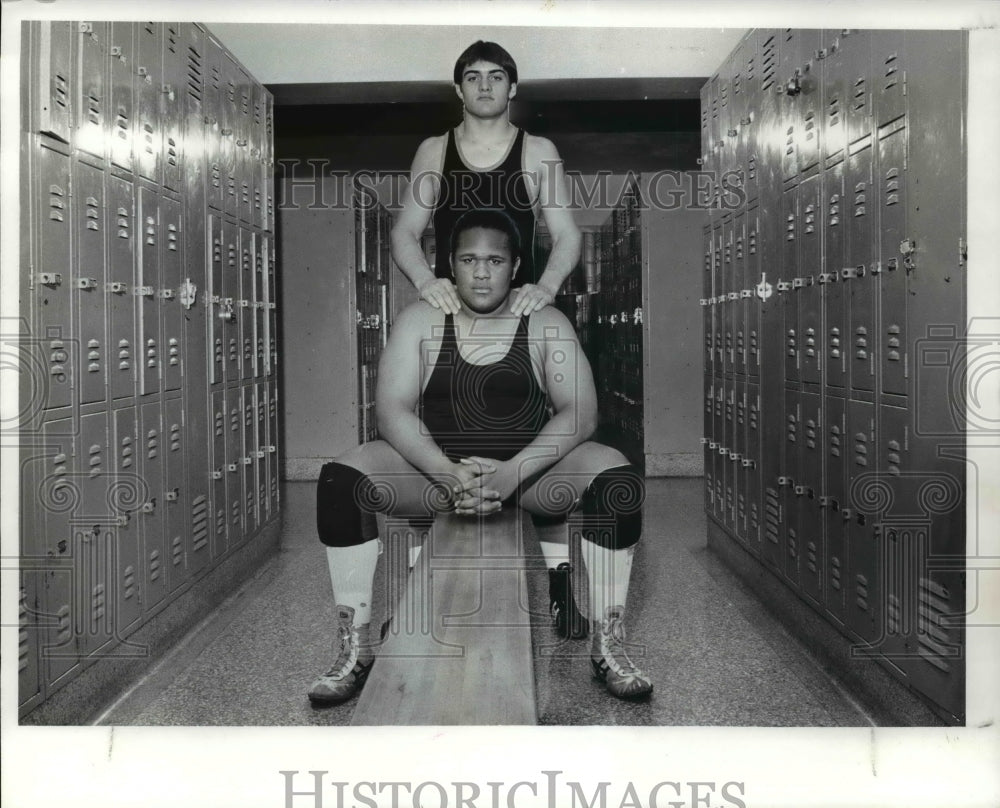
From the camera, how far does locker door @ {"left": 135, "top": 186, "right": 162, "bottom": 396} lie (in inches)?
106

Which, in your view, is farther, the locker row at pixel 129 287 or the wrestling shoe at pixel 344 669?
the wrestling shoe at pixel 344 669

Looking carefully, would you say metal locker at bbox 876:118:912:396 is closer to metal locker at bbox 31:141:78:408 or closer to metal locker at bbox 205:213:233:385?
metal locker at bbox 205:213:233:385

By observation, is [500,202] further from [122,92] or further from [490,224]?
[122,92]

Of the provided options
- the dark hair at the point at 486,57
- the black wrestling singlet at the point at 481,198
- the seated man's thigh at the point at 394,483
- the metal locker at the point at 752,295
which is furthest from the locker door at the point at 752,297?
the seated man's thigh at the point at 394,483

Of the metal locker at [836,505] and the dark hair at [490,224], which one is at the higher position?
the dark hair at [490,224]

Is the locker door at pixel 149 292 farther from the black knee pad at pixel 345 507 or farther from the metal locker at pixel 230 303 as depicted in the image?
the black knee pad at pixel 345 507

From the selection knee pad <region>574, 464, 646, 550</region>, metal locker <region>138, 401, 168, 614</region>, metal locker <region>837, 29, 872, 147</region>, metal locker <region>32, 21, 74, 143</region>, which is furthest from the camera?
metal locker <region>138, 401, 168, 614</region>

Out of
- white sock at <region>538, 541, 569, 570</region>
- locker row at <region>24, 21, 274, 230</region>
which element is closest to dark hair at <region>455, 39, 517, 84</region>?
locker row at <region>24, 21, 274, 230</region>

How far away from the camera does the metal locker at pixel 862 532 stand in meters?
2.56

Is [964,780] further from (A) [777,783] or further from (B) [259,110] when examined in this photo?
(B) [259,110]

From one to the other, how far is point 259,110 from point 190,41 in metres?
0.26

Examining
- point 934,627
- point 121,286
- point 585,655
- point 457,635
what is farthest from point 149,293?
point 934,627

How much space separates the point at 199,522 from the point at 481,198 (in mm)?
1306

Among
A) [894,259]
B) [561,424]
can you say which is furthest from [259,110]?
[894,259]
